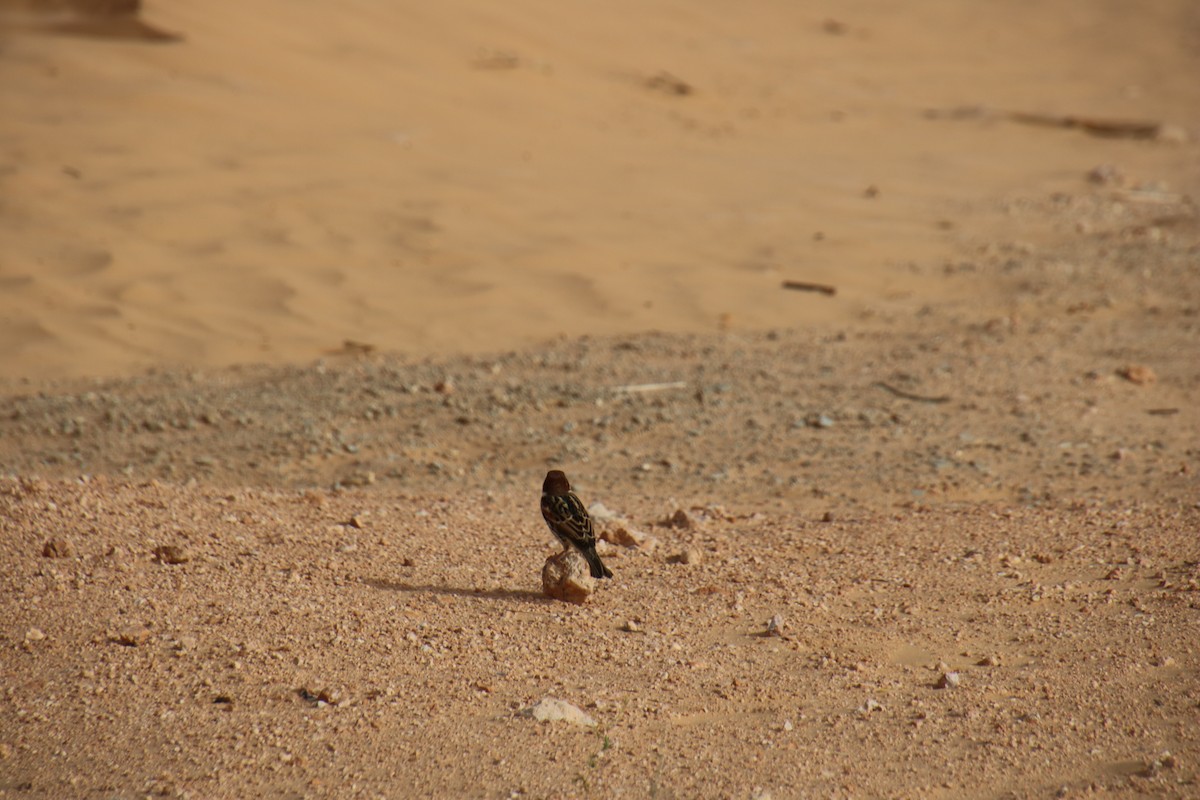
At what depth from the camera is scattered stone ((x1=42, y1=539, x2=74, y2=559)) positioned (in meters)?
4.07

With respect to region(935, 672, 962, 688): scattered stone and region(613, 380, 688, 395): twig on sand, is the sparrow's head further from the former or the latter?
region(613, 380, 688, 395): twig on sand

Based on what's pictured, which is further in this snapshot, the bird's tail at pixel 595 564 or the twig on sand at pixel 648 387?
the twig on sand at pixel 648 387

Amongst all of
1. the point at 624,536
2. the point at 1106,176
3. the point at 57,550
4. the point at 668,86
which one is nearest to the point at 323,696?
the point at 57,550

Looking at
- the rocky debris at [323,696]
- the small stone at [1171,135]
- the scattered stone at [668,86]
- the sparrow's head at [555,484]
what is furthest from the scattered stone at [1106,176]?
the rocky debris at [323,696]

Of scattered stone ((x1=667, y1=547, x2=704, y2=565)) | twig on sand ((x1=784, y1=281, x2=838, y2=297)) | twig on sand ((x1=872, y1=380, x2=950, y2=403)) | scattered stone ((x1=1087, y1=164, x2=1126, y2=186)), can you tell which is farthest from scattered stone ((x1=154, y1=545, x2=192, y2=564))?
scattered stone ((x1=1087, y1=164, x2=1126, y2=186))

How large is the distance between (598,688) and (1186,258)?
26.1ft

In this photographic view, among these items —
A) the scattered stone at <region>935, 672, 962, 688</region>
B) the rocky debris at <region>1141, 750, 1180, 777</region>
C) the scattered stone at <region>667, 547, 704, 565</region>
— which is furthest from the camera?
the scattered stone at <region>667, 547, 704, 565</region>

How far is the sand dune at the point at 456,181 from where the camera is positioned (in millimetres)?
8477

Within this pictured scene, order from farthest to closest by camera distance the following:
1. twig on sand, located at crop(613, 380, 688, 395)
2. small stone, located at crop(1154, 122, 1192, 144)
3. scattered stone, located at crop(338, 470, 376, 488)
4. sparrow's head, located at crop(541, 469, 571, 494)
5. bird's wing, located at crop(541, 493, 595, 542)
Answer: small stone, located at crop(1154, 122, 1192, 144) → twig on sand, located at crop(613, 380, 688, 395) → scattered stone, located at crop(338, 470, 376, 488) → sparrow's head, located at crop(541, 469, 571, 494) → bird's wing, located at crop(541, 493, 595, 542)

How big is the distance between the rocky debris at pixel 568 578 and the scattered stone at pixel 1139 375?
4419 millimetres

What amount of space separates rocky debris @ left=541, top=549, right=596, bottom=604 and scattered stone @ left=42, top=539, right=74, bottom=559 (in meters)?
1.69

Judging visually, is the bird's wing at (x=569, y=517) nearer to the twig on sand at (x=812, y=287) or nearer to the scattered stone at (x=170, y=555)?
the scattered stone at (x=170, y=555)

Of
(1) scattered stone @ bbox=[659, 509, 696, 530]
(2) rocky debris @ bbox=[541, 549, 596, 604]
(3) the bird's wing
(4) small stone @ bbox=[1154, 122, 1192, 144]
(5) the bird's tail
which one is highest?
(4) small stone @ bbox=[1154, 122, 1192, 144]

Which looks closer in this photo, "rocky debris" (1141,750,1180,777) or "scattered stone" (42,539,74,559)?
"rocky debris" (1141,750,1180,777)
